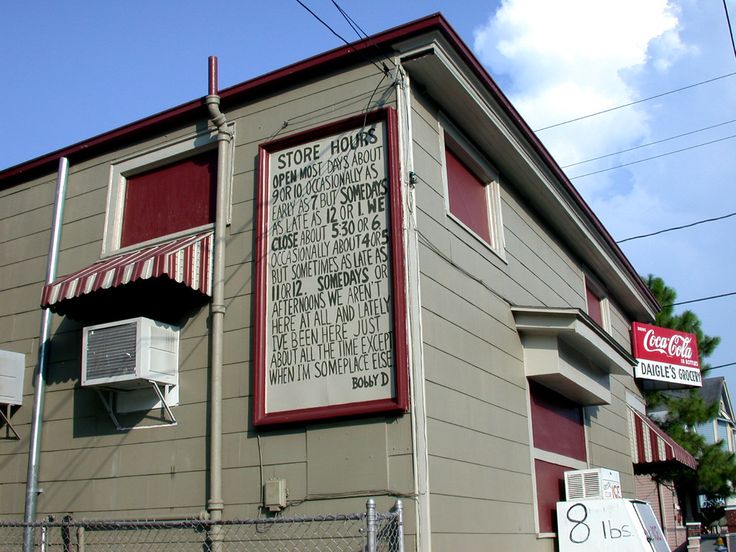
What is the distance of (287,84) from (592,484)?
5.52m

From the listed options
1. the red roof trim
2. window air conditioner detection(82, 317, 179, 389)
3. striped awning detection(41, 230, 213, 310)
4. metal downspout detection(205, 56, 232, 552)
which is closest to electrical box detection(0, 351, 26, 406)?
striped awning detection(41, 230, 213, 310)

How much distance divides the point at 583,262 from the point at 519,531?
6.25 meters

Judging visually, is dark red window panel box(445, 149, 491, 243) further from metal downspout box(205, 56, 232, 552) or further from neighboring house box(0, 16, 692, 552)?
metal downspout box(205, 56, 232, 552)

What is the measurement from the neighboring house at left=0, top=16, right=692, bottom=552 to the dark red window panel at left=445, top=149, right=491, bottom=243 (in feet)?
0.11

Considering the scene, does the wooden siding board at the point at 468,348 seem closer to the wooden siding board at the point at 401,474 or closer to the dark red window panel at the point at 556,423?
the dark red window panel at the point at 556,423

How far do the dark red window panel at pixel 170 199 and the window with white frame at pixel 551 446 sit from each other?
14.2ft

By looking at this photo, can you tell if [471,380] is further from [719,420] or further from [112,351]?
[719,420]

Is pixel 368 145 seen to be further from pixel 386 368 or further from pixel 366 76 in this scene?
pixel 386 368

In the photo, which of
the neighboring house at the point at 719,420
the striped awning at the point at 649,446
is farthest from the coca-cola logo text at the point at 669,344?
the neighboring house at the point at 719,420

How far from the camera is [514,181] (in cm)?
1079

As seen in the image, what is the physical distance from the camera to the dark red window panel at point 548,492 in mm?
9359

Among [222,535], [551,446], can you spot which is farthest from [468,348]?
[222,535]

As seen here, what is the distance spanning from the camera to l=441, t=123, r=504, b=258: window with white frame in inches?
357

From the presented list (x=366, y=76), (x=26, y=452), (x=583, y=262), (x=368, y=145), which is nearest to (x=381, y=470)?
(x=368, y=145)
